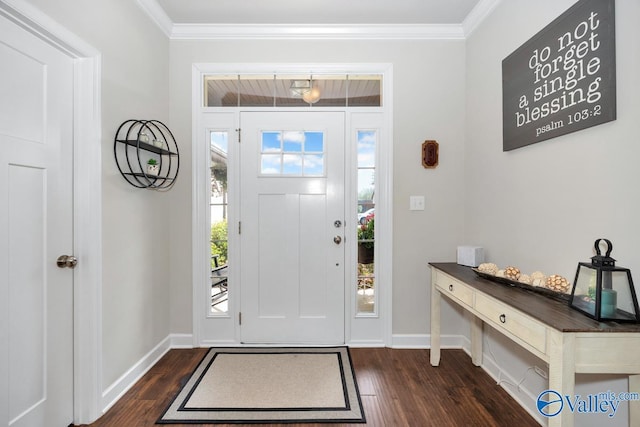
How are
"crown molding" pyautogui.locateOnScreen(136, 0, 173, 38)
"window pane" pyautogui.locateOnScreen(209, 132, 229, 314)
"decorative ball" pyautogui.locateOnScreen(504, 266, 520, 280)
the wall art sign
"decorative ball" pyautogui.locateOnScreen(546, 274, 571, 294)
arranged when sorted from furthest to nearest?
"window pane" pyautogui.locateOnScreen(209, 132, 229, 314), "crown molding" pyautogui.locateOnScreen(136, 0, 173, 38), "decorative ball" pyautogui.locateOnScreen(504, 266, 520, 280), "decorative ball" pyautogui.locateOnScreen(546, 274, 571, 294), the wall art sign

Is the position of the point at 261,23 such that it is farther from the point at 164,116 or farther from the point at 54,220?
the point at 54,220

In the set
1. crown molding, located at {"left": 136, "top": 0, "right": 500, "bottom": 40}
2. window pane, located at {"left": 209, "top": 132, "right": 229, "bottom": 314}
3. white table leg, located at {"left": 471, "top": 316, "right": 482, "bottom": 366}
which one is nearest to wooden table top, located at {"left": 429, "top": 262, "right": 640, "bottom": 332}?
white table leg, located at {"left": 471, "top": 316, "right": 482, "bottom": 366}

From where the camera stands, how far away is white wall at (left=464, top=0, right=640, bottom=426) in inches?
52.3

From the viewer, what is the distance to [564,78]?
1.62m

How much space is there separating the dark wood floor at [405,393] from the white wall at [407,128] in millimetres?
327

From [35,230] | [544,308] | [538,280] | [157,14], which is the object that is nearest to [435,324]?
[538,280]

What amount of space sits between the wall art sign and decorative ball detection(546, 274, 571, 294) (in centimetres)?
74

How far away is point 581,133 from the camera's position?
1.55m

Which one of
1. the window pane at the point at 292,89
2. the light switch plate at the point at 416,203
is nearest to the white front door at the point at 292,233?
the window pane at the point at 292,89

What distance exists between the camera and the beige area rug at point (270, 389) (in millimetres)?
1856

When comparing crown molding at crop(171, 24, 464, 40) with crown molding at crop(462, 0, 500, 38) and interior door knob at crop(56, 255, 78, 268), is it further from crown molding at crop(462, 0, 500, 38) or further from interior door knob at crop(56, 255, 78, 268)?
interior door knob at crop(56, 255, 78, 268)

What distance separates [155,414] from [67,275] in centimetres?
96

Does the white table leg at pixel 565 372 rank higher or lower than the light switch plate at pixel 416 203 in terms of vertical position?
lower

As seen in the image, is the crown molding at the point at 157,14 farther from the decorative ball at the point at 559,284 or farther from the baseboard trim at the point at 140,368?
the decorative ball at the point at 559,284
